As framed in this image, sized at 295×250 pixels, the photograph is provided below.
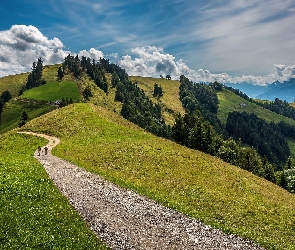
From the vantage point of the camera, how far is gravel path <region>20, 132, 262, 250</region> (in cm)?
2402

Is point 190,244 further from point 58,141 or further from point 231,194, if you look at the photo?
point 58,141

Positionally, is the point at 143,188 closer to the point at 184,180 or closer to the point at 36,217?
the point at 184,180

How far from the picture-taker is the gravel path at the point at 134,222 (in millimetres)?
24016

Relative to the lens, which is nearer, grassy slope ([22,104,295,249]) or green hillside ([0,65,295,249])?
green hillside ([0,65,295,249])

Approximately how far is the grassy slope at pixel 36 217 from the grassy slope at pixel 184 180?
10001mm

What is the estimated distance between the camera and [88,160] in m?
52.4

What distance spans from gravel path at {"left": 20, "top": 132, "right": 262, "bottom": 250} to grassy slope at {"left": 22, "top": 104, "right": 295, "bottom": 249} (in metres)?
1.95

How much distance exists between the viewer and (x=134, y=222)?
27281mm

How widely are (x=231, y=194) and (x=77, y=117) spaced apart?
191ft

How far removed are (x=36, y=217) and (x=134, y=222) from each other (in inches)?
346

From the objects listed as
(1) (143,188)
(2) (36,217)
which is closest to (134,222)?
(2) (36,217)

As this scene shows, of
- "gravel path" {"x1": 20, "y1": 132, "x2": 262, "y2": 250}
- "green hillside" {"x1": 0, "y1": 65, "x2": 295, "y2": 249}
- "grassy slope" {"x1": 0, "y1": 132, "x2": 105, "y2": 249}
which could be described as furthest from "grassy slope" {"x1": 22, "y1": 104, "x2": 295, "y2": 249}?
"grassy slope" {"x1": 0, "y1": 132, "x2": 105, "y2": 249}

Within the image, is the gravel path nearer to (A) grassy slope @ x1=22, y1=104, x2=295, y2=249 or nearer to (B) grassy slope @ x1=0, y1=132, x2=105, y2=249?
(B) grassy slope @ x1=0, y1=132, x2=105, y2=249

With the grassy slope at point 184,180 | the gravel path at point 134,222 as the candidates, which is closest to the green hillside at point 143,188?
the grassy slope at point 184,180
